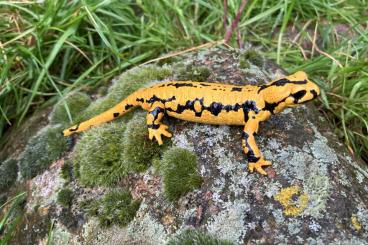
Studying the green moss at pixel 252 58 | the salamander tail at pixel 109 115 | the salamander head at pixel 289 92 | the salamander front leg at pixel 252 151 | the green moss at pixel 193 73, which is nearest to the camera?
the salamander front leg at pixel 252 151

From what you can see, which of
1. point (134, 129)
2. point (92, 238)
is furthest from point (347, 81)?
point (92, 238)

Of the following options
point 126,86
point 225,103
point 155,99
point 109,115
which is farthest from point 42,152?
point 225,103

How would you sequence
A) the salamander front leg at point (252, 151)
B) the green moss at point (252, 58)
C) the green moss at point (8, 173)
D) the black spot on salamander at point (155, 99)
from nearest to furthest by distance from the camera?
the salamander front leg at point (252, 151) → the black spot on salamander at point (155, 99) → the green moss at point (8, 173) → the green moss at point (252, 58)

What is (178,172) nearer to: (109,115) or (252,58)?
(109,115)

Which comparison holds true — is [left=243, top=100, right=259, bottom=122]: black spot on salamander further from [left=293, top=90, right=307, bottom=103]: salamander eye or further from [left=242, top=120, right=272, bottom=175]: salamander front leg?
[left=293, top=90, right=307, bottom=103]: salamander eye

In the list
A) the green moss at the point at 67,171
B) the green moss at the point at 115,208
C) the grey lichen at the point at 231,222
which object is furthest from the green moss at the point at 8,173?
the grey lichen at the point at 231,222

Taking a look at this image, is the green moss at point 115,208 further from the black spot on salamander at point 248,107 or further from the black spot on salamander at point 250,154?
the black spot on salamander at point 248,107

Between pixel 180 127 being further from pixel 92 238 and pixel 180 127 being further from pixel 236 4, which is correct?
pixel 236 4
